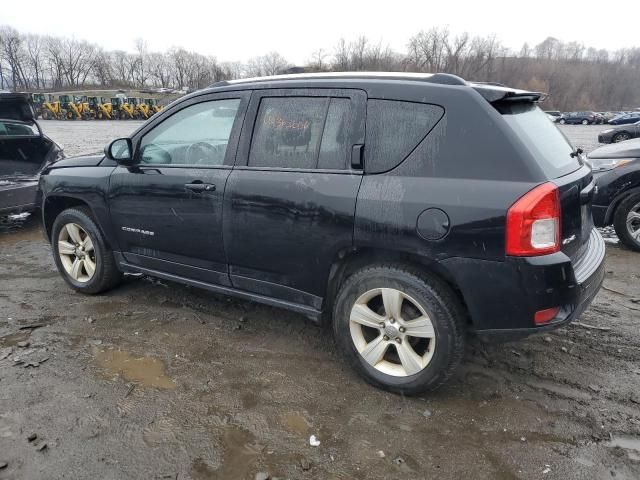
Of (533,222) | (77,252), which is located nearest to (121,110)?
(77,252)

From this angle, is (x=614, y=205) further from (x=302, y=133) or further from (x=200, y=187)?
(x=200, y=187)

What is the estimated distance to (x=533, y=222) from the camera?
247cm

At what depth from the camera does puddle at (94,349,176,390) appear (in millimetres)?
3163

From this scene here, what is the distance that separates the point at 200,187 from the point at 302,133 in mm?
858

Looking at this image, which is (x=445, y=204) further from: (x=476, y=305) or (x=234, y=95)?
(x=234, y=95)

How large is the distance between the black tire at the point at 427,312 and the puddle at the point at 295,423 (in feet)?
1.72

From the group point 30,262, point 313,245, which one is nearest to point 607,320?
point 313,245

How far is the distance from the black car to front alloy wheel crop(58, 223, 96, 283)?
18.2ft

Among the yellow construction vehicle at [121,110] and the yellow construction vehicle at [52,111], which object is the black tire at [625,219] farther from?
the yellow construction vehicle at [52,111]

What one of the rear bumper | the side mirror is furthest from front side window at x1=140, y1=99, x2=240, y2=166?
the rear bumper

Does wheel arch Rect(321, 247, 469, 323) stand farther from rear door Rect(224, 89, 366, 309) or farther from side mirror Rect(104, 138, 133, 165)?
side mirror Rect(104, 138, 133, 165)

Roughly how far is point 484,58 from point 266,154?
340ft

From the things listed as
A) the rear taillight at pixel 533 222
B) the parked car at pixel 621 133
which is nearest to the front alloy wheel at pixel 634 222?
the rear taillight at pixel 533 222

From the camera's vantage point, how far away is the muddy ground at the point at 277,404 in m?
2.45
